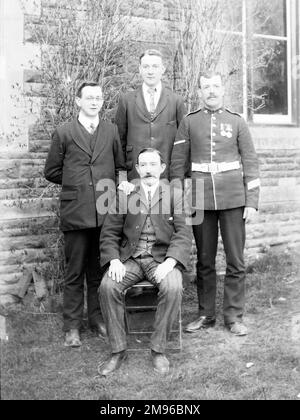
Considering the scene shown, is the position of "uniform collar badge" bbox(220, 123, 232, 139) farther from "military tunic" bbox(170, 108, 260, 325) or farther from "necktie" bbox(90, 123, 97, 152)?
"necktie" bbox(90, 123, 97, 152)

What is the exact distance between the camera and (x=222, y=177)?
15.5ft

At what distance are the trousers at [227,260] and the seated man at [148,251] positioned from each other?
453 millimetres

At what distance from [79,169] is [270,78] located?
149 inches

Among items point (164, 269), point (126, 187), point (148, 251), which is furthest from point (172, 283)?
point (126, 187)

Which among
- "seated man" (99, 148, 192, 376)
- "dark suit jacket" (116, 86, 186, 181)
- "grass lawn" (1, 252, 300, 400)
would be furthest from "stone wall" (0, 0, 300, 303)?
"seated man" (99, 148, 192, 376)

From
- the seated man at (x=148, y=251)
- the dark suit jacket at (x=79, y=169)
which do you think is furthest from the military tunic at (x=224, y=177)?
the dark suit jacket at (x=79, y=169)

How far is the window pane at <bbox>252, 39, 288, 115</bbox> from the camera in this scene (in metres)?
7.16

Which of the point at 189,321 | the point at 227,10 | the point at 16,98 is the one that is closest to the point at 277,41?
the point at 227,10

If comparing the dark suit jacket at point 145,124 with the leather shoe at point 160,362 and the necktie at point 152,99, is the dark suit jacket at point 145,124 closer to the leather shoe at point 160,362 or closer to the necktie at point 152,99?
the necktie at point 152,99

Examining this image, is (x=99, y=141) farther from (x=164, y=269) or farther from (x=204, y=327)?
(x=204, y=327)

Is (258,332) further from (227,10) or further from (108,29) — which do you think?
(227,10)

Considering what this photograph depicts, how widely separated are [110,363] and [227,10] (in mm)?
4495

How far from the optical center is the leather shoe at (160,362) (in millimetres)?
3975

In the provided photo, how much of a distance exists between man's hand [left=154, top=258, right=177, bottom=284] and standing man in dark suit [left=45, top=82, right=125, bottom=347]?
2.22 feet
